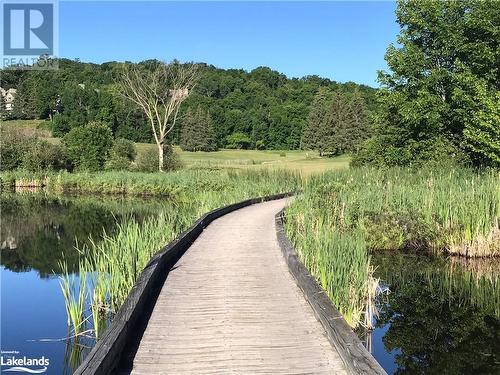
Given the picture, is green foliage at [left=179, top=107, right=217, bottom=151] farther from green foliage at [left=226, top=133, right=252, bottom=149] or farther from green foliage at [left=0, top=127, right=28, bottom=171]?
green foliage at [left=0, top=127, right=28, bottom=171]

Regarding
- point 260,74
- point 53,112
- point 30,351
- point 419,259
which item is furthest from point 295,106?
point 30,351

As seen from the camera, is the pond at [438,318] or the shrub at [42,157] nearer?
the pond at [438,318]

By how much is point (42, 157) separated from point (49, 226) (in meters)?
25.2

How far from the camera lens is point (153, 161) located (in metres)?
42.4

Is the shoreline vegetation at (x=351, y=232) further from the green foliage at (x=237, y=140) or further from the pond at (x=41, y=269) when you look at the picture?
the green foliage at (x=237, y=140)

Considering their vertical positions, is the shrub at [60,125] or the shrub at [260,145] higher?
the shrub at [60,125]

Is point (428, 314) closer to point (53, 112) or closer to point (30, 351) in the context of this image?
point (30, 351)

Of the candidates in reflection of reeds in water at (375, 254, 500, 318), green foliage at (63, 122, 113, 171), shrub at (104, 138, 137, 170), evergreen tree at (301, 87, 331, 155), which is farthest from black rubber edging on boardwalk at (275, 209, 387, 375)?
evergreen tree at (301, 87, 331, 155)

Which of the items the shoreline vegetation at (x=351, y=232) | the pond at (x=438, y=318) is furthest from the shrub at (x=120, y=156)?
the pond at (x=438, y=318)

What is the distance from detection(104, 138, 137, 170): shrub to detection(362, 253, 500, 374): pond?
34.7 metres

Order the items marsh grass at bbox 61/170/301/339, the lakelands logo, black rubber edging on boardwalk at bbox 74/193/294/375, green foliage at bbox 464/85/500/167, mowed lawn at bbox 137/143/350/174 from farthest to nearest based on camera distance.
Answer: mowed lawn at bbox 137/143/350/174 → green foliage at bbox 464/85/500/167 → marsh grass at bbox 61/170/301/339 → the lakelands logo → black rubber edging on boardwalk at bbox 74/193/294/375

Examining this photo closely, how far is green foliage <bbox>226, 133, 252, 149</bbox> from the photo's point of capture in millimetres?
96062

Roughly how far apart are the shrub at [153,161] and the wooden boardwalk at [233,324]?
33.6 metres

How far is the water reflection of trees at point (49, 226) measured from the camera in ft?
45.0
